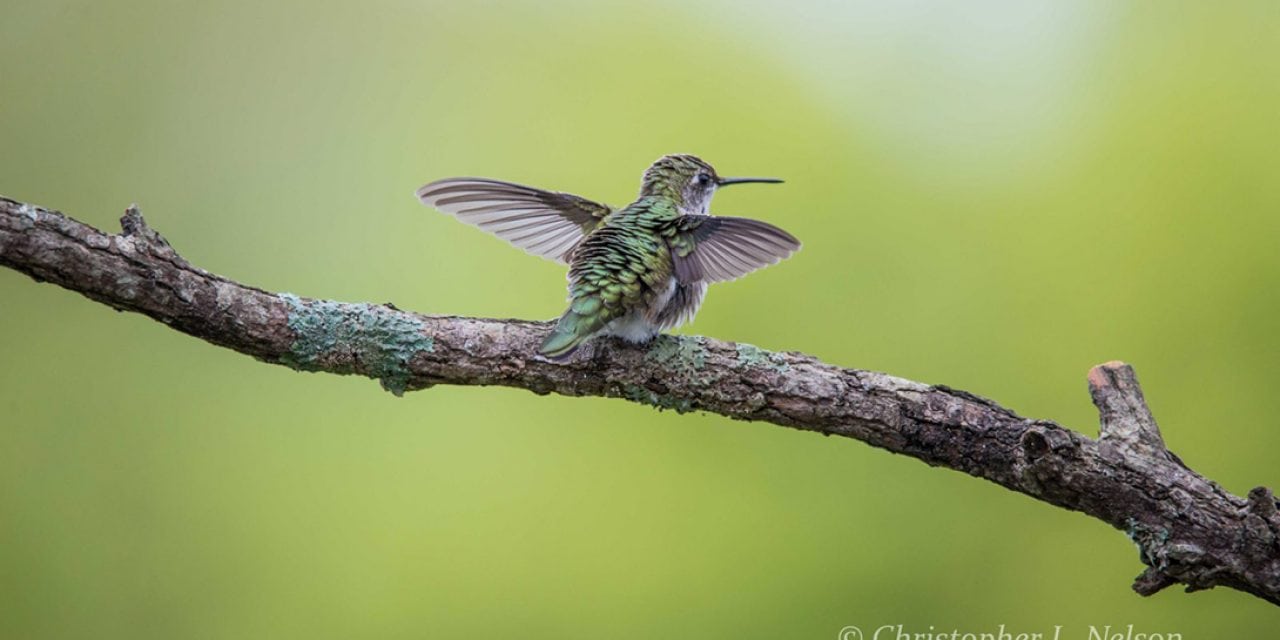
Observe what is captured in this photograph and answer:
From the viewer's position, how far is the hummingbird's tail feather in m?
2.75

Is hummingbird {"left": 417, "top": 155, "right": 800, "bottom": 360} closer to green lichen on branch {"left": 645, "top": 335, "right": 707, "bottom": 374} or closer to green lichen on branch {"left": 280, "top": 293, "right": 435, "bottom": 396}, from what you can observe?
green lichen on branch {"left": 645, "top": 335, "right": 707, "bottom": 374}

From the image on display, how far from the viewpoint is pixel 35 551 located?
456cm

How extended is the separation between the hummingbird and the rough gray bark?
0.41ft

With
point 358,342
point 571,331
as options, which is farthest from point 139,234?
point 571,331

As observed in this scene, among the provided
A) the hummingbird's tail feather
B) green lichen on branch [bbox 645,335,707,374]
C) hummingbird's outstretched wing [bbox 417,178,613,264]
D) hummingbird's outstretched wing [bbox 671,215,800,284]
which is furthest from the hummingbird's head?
the hummingbird's tail feather

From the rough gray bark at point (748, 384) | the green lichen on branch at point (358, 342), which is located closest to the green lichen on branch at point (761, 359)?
the rough gray bark at point (748, 384)

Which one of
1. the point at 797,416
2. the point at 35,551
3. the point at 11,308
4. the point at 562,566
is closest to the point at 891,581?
the point at 562,566

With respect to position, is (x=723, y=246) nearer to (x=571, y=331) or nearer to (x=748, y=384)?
(x=748, y=384)

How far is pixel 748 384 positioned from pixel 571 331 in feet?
1.63

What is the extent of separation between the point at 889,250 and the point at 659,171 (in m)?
1.26

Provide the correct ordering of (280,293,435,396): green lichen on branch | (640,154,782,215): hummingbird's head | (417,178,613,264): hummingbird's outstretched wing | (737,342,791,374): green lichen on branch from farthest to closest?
(640,154,782,215): hummingbird's head
(417,178,613,264): hummingbird's outstretched wing
(737,342,791,374): green lichen on branch
(280,293,435,396): green lichen on branch

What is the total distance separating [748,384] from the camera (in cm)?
286

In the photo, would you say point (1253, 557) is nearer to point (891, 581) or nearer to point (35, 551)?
point (891, 581)

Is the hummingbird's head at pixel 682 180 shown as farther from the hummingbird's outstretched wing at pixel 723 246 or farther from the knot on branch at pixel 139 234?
the knot on branch at pixel 139 234
